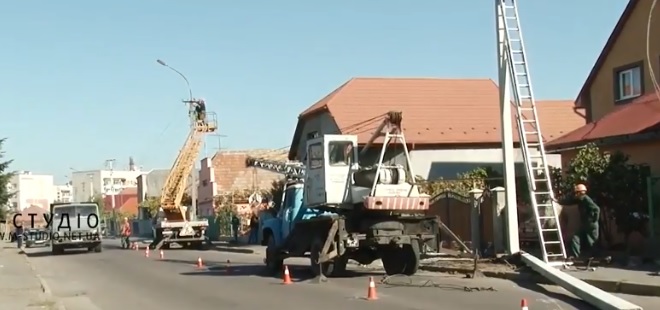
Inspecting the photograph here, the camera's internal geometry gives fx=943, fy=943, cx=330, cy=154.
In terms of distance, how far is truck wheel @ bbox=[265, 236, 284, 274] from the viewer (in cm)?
2375

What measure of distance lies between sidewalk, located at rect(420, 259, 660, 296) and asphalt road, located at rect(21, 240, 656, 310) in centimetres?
50

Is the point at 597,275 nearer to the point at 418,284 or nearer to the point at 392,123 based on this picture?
the point at 418,284

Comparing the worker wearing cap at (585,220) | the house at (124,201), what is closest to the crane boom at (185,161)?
the worker wearing cap at (585,220)

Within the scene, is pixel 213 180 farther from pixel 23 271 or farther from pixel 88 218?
pixel 23 271

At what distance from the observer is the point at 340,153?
21906mm

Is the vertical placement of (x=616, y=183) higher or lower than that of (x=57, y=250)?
higher

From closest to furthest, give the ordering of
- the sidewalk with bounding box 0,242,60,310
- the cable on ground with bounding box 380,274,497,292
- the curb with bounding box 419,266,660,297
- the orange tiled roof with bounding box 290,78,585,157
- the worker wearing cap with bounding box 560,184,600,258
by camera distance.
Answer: the curb with bounding box 419,266,660,297 → the cable on ground with bounding box 380,274,497,292 → the sidewalk with bounding box 0,242,60,310 → the worker wearing cap with bounding box 560,184,600,258 → the orange tiled roof with bounding box 290,78,585,157

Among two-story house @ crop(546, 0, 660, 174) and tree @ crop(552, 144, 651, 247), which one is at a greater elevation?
two-story house @ crop(546, 0, 660, 174)

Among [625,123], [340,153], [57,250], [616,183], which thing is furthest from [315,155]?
[57,250]

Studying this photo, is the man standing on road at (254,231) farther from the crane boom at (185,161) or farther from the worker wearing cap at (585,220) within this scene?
the worker wearing cap at (585,220)

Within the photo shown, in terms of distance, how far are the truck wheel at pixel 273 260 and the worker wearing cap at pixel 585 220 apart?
7.46 m

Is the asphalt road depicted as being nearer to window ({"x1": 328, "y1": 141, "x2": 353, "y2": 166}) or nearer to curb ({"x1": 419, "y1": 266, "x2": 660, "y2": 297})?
curb ({"x1": 419, "y1": 266, "x2": 660, "y2": 297})

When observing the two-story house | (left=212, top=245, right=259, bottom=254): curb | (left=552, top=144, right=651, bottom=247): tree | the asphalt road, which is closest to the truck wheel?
the asphalt road

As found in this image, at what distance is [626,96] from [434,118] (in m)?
14.2
